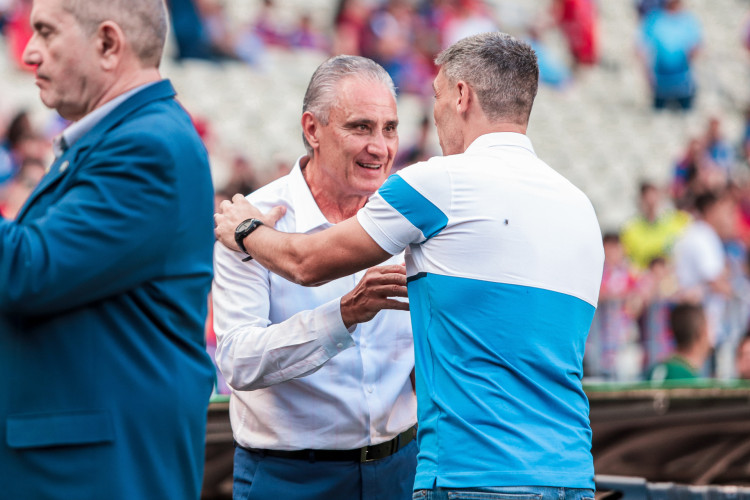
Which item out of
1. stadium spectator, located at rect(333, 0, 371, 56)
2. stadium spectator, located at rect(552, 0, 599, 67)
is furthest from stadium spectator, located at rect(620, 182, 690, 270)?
stadium spectator, located at rect(552, 0, 599, 67)

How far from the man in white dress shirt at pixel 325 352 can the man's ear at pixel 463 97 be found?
57cm

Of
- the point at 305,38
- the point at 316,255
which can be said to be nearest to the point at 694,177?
the point at 305,38

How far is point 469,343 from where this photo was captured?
2303mm

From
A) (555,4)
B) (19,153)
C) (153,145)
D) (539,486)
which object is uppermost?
(555,4)

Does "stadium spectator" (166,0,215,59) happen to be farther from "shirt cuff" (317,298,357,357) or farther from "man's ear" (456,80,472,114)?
"man's ear" (456,80,472,114)

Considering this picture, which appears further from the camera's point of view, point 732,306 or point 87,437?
point 732,306

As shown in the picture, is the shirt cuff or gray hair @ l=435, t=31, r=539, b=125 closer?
gray hair @ l=435, t=31, r=539, b=125

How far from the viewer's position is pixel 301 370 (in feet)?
9.23

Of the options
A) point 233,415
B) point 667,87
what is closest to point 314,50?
point 667,87

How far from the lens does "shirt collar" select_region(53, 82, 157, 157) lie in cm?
211

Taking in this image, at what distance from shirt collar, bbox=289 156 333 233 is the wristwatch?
31 centimetres

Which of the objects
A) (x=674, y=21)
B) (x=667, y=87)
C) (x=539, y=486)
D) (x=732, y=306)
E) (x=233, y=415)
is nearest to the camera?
(x=539, y=486)

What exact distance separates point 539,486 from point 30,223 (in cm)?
116

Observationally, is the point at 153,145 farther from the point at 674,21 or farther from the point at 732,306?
the point at 674,21
